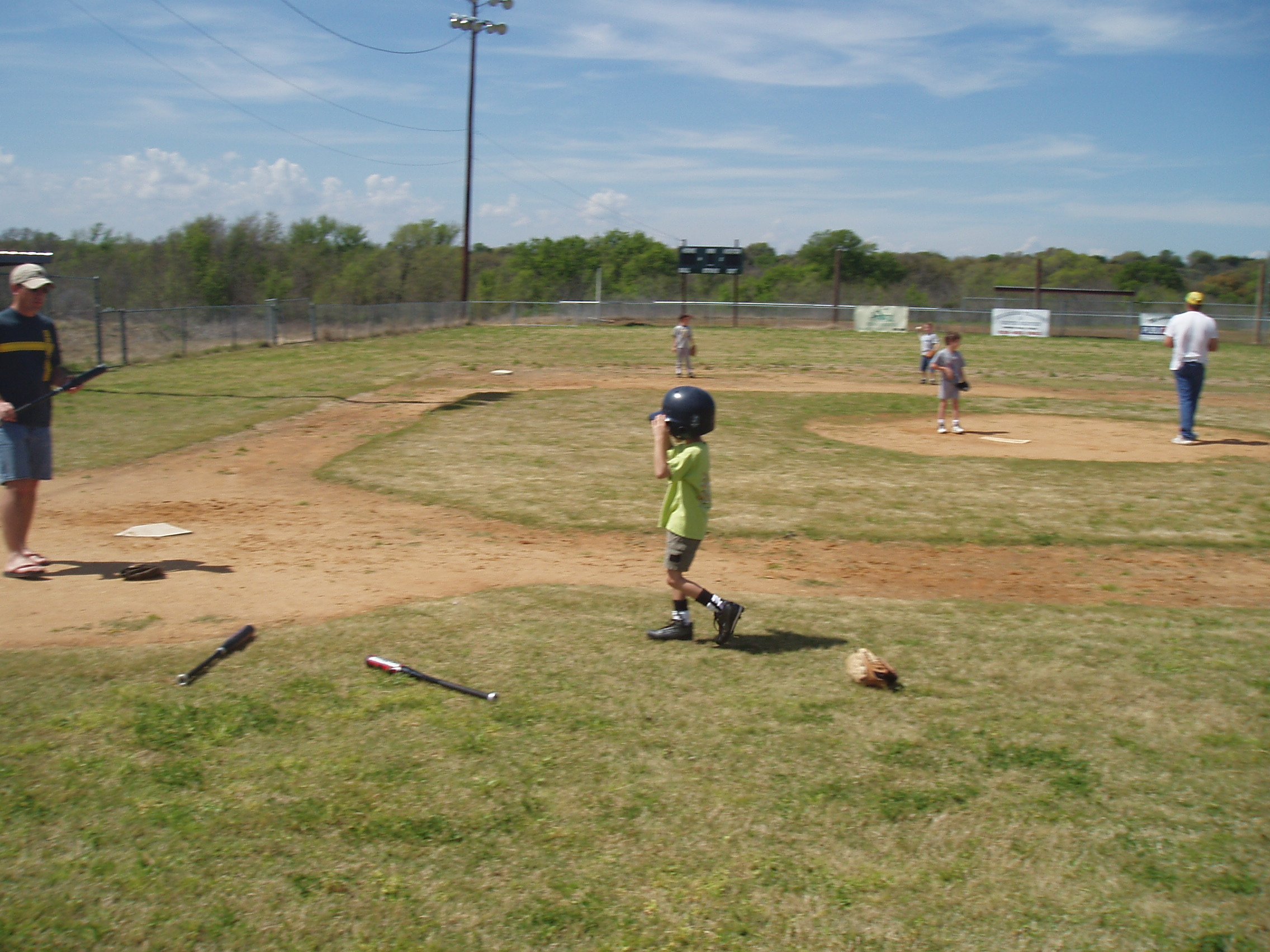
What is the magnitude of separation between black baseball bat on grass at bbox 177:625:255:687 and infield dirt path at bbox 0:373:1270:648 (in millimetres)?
222

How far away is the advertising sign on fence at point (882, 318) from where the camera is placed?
49.5 meters

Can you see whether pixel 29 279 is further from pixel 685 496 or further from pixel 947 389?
pixel 947 389

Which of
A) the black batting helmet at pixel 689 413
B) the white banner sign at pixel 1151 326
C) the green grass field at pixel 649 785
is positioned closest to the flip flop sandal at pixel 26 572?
the green grass field at pixel 649 785

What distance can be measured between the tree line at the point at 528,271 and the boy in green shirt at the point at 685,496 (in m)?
41.6

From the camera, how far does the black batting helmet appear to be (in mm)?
6250

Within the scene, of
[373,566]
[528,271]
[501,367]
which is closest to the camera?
A: [373,566]

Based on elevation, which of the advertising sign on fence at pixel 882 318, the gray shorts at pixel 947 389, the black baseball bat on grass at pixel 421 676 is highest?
the advertising sign on fence at pixel 882 318

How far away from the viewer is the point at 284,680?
5.64 meters

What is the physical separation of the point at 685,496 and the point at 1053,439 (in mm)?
12339

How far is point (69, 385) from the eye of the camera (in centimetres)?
820

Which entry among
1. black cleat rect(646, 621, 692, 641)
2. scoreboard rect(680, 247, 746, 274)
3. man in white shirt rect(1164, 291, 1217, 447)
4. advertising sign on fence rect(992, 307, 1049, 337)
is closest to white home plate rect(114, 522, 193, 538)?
black cleat rect(646, 621, 692, 641)

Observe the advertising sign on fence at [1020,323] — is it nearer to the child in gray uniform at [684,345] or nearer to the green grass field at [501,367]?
the green grass field at [501,367]

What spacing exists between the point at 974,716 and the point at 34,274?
24.3ft

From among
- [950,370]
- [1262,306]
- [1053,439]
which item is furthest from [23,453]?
[1262,306]
